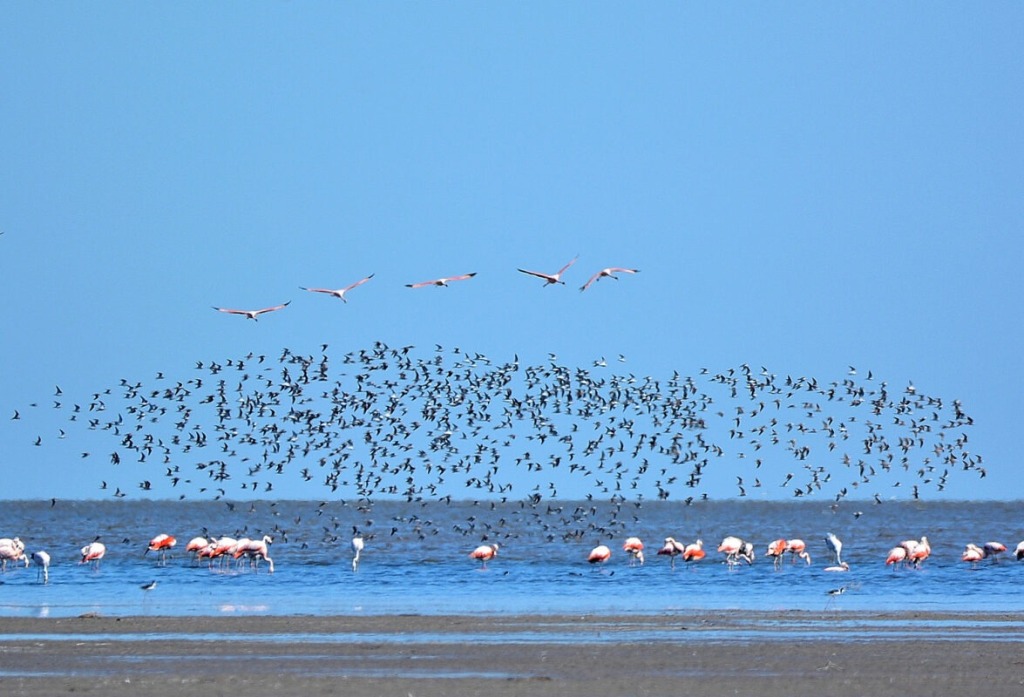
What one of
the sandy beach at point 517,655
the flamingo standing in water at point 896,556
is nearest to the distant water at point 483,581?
the flamingo standing in water at point 896,556

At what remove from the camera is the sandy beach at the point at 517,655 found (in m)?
19.5

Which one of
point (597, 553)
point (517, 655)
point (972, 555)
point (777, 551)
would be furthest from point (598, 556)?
point (517, 655)

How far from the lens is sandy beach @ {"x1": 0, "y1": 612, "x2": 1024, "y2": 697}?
767 inches

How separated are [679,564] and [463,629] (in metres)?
20.9

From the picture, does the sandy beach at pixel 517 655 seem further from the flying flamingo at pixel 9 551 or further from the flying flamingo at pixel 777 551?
the flying flamingo at pixel 9 551

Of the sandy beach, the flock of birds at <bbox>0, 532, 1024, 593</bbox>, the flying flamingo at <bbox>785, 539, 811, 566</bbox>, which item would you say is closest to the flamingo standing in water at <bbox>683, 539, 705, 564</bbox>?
the flock of birds at <bbox>0, 532, 1024, 593</bbox>

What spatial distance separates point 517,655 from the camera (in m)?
22.6

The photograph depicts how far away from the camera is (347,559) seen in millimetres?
46719

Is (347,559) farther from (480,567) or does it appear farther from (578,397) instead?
(578,397)

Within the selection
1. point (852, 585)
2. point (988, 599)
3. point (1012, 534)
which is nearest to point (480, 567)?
point (852, 585)

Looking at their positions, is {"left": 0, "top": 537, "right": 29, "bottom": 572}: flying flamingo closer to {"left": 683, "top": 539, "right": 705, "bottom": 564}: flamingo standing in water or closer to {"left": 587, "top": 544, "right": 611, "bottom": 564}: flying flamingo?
{"left": 587, "top": 544, "right": 611, "bottom": 564}: flying flamingo

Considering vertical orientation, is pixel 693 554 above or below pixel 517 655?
above

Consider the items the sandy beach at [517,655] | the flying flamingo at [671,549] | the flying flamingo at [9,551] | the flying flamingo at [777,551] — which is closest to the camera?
the sandy beach at [517,655]

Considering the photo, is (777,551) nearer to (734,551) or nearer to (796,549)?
(796,549)
